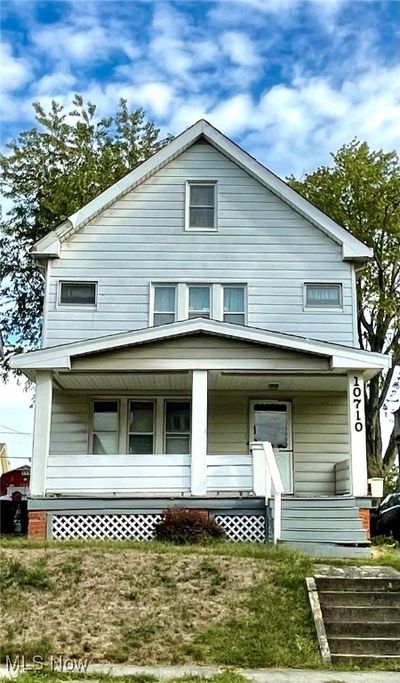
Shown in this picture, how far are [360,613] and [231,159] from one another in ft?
37.5

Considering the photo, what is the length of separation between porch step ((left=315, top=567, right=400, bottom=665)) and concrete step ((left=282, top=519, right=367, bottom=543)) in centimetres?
273

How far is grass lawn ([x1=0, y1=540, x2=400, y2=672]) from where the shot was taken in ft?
26.1

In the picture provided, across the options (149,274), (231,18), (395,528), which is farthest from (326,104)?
(395,528)

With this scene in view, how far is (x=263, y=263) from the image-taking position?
17.3 metres

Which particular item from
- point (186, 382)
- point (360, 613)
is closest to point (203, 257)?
point (186, 382)

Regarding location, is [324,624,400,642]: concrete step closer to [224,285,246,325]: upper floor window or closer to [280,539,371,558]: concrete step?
[280,539,371,558]: concrete step

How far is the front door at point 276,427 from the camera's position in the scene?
1650cm

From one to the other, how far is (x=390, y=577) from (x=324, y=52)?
788 centimetres

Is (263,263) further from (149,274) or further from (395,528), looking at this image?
(395,528)

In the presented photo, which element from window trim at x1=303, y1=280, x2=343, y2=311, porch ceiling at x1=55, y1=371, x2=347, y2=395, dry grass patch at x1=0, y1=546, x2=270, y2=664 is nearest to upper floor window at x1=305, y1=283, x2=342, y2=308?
window trim at x1=303, y1=280, x2=343, y2=311

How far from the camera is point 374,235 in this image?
2780 cm

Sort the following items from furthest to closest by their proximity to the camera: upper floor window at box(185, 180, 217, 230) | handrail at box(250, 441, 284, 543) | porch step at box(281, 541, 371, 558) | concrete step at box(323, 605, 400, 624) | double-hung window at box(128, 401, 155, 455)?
upper floor window at box(185, 180, 217, 230) < double-hung window at box(128, 401, 155, 455) < handrail at box(250, 441, 284, 543) < porch step at box(281, 541, 371, 558) < concrete step at box(323, 605, 400, 624)

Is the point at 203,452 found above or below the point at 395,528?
above

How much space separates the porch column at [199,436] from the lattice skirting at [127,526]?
0.65 m
